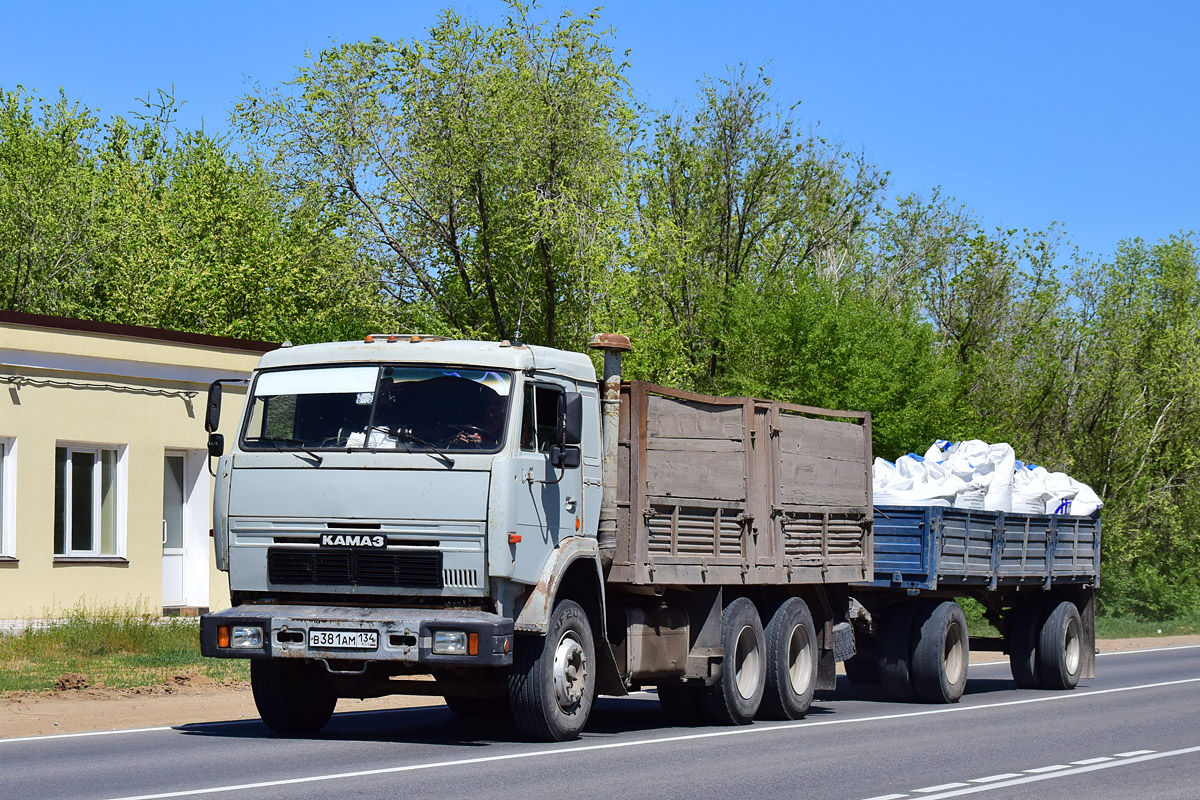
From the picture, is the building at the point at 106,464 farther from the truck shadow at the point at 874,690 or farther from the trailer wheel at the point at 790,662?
the trailer wheel at the point at 790,662

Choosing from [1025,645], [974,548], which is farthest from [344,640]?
[1025,645]

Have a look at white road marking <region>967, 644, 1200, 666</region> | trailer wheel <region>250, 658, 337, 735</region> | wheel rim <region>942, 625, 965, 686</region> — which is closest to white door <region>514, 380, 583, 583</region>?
trailer wheel <region>250, 658, 337, 735</region>

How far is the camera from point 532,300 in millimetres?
34531

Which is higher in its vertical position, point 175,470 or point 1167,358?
point 1167,358

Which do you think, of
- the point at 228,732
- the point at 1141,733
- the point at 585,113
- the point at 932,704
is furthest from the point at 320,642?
the point at 585,113

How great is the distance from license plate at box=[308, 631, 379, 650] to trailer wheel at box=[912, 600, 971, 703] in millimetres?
7859

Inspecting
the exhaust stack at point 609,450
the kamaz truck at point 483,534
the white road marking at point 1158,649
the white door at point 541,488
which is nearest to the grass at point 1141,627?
the white road marking at point 1158,649

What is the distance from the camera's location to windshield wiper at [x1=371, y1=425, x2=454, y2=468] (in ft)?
38.1

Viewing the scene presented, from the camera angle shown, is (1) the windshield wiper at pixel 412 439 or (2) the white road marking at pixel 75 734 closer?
(1) the windshield wiper at pixel 412 439

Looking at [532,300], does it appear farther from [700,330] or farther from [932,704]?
[932,704]

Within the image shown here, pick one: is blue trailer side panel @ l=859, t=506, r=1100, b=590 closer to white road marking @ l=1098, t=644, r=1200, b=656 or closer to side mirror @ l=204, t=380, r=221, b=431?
side mirror @ l=204, t=380, r=221, b=431

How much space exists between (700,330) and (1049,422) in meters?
15.2

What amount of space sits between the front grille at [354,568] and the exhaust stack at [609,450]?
70.2 inches

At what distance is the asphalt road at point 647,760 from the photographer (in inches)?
375
